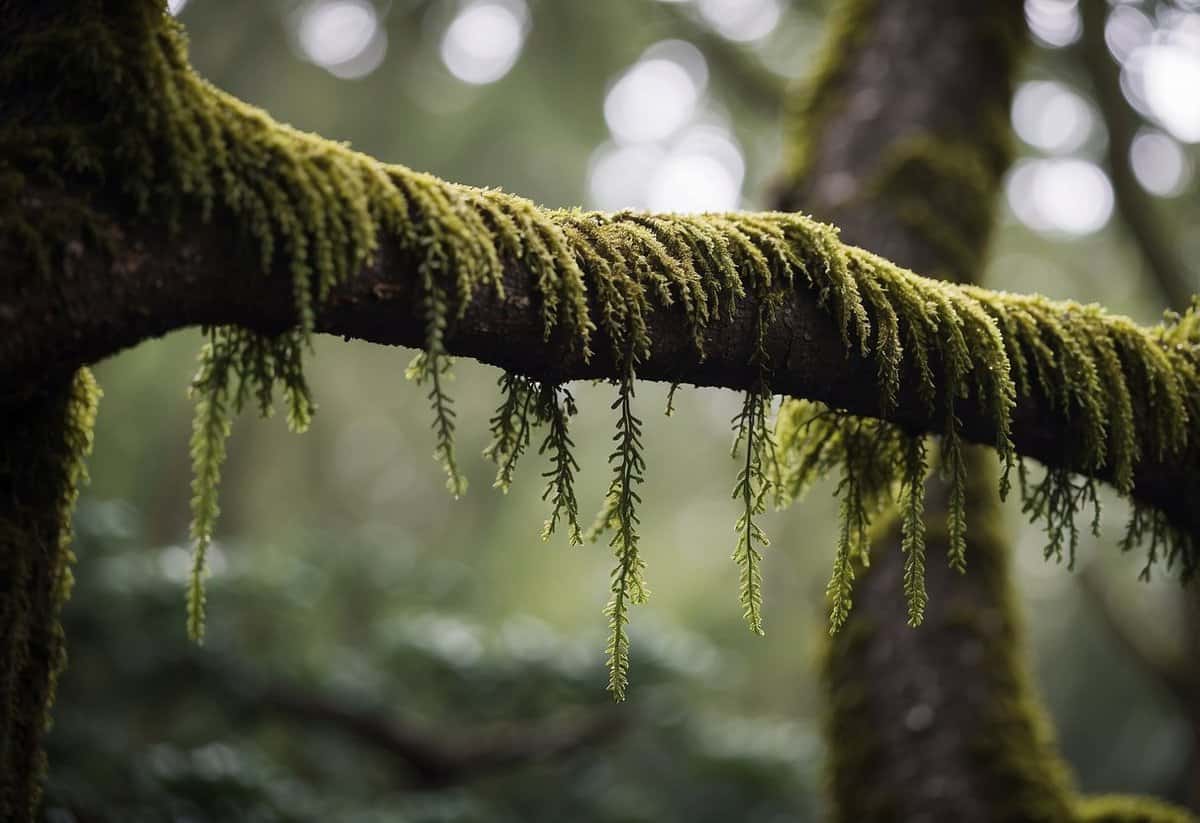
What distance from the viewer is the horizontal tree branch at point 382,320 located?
3.40 feet

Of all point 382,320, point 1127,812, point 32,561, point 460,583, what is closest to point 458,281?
point 382,320

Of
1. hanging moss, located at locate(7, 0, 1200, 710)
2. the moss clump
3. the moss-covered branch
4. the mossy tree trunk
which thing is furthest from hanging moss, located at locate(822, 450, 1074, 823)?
the moss clump

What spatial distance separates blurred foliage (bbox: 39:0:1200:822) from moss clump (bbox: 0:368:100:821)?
180 cm

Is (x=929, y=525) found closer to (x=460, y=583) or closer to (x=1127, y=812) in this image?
(x=1127, y=812)

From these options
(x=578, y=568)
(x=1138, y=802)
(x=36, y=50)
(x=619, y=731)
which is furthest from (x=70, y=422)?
(x=578, y=568)

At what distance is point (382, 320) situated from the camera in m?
1.20

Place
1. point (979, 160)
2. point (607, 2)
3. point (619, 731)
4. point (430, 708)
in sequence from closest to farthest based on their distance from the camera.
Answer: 1. point (979, 160)
2. point (619, 731)
3. point (430, 708)
4. point (607, 2)

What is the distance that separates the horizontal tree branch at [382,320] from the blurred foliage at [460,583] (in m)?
2.36

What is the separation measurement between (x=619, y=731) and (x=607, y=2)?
13.6 feet

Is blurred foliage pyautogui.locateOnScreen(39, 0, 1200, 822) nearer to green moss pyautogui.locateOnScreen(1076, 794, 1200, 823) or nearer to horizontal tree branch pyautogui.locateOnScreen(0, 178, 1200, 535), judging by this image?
green moss pyautogui.locateOnScreen(1076, 794, 1200, 823)

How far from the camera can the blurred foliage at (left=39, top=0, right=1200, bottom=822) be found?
4.01 metres

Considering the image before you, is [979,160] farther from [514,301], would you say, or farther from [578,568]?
[578,568]

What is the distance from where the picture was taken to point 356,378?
29.4ft

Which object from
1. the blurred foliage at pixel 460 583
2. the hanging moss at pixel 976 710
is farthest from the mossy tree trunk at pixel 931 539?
the blurred foliage at pixel 460 583
